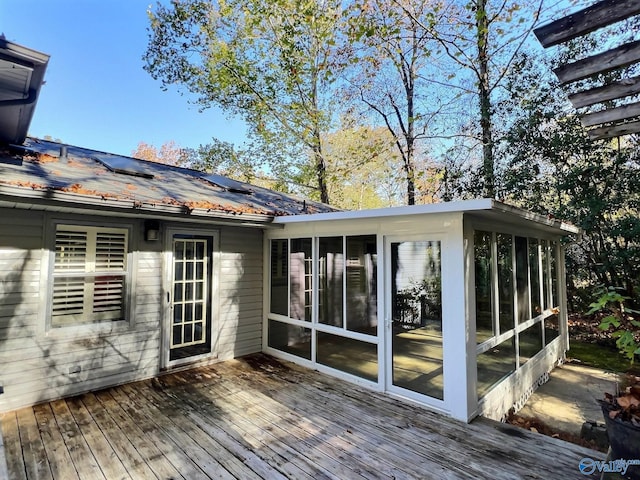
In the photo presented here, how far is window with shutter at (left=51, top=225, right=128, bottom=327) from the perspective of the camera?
4.03m

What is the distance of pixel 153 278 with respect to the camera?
15.5ft

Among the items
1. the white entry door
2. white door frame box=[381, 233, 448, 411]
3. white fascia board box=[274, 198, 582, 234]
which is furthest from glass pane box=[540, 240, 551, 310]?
the white entry door

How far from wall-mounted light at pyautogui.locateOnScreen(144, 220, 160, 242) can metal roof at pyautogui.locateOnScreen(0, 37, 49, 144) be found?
5.63 feet

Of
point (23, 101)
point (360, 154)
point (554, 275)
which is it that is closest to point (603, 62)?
point (23, 101)

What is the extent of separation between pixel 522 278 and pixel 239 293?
4449 mm

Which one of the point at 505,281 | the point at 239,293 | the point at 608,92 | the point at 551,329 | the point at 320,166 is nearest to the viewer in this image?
the point at 608,92

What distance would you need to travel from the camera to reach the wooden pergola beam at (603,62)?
1.92 m

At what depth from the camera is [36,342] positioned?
381cm

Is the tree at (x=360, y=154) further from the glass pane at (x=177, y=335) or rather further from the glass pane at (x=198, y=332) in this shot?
the glass pane at (x=177, y=335)

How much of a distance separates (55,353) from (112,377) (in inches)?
29.6

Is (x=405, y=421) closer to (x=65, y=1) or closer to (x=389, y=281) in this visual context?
(x=389, y=281)

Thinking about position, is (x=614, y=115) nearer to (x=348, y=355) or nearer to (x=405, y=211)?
(x=405, y=211)

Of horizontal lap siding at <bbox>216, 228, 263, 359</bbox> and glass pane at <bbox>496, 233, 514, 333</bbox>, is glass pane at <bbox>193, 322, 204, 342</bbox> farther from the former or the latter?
glass pane at <bbox>496, 233, 514, 333</bbox>

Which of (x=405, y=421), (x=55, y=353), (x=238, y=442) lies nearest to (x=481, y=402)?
(x=405, y=421)
